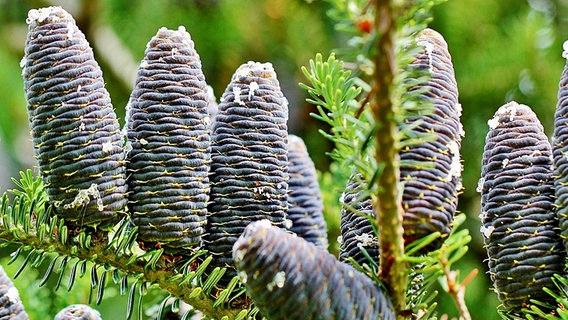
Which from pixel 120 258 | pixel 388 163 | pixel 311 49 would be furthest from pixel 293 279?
pixel 311 49

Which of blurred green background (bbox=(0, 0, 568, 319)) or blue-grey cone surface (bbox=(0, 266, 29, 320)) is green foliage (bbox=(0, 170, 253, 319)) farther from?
blurred green background (bbox=(0, 0, 568, 319))

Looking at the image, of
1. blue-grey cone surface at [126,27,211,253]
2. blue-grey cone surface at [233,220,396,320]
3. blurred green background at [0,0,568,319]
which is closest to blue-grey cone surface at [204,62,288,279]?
blue-grey cone surface at [126,27,211,253]

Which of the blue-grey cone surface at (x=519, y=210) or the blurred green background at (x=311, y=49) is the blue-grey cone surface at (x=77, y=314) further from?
the blurred green background at (x=311, y=49)

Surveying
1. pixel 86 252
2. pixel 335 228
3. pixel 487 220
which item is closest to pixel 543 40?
pixel 335 228

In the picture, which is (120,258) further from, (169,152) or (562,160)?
(562,160)

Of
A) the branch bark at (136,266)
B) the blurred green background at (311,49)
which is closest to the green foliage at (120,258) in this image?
the branch bark at (136,266)

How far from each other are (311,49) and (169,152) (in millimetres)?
1052

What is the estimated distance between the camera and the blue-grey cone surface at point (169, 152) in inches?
17.5

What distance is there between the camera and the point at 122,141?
1.49ft

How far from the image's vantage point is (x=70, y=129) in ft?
1.44

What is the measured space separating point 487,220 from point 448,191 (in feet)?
0.23

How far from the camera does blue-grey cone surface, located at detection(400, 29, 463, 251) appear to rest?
377 mm

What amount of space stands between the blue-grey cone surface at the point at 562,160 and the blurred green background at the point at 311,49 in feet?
2.86

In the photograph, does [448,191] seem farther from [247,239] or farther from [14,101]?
[14,101]
